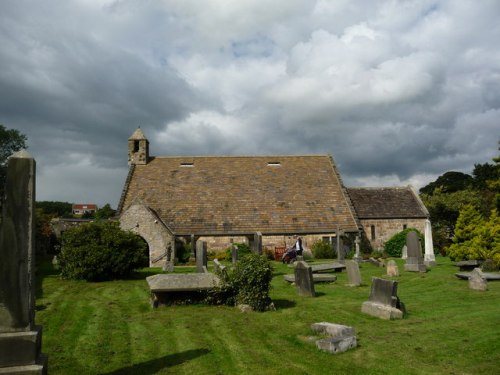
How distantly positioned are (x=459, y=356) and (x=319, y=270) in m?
12.6

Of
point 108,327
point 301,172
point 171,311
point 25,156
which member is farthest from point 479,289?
point 301,172

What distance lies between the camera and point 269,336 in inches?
362

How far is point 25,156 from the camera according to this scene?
19.2ft

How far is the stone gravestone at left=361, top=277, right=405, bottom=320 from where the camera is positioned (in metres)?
10.5

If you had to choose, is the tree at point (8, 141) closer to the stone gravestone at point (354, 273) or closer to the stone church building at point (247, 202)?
the stone church building at point (247, 202)

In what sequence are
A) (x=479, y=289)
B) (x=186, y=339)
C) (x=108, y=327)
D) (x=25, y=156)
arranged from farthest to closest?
1. (x=479, y=289)
2. (x=108, y=327)
3. (x=186, y=339)
4. (x=25, y=156)

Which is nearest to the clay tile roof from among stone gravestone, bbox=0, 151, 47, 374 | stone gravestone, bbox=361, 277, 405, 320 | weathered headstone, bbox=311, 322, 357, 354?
stone gravestone, bbox=361, 277, 405, 320

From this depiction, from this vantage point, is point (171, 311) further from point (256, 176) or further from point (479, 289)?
point (256, 176)

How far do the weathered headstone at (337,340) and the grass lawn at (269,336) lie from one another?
0.15 m

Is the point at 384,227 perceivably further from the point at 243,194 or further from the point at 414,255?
the point at 414,255

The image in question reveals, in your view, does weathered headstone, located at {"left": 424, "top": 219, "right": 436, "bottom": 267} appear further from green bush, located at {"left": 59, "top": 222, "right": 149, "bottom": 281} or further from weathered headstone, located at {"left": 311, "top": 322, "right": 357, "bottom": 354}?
weathered headstone, located at {"left": 311, "top": 322, "right": 357, "bottom": 354}

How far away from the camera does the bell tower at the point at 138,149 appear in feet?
119

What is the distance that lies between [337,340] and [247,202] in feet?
81.7

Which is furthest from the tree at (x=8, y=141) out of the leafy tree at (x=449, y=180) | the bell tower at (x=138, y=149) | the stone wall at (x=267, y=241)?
the leafy tree at (x=449, y=180)
